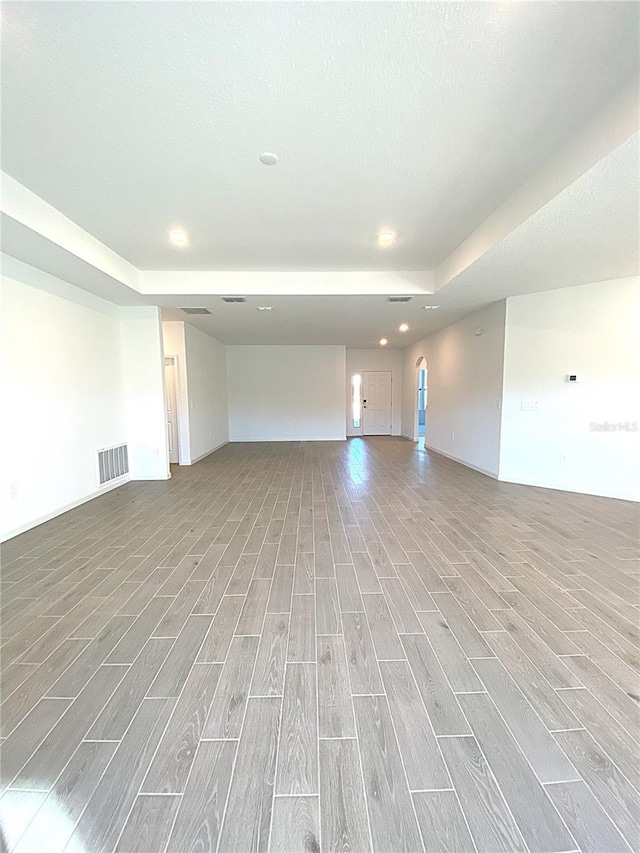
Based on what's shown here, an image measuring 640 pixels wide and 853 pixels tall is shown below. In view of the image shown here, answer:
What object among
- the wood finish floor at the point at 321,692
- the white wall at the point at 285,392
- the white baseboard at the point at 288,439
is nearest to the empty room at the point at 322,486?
the wood finish floor at the point at 321,692

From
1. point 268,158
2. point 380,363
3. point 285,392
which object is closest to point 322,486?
point 268,158

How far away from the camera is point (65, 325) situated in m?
3.98

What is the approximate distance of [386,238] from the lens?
3584 millimetres

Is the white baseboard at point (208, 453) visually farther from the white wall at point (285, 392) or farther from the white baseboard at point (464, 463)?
the white baseboard at point (464, 463)

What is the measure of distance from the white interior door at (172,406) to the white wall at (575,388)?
5.56 metres

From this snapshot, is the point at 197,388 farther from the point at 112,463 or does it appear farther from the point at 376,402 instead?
the point at 376,402

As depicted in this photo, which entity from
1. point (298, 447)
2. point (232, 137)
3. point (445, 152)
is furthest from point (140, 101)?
point (298, 447)

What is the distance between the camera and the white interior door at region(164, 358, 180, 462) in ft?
21.2

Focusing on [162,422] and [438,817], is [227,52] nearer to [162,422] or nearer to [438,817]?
[438,817]

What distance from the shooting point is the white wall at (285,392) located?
30.6 feet

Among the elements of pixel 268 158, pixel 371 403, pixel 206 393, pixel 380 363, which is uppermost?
pixel 268 158

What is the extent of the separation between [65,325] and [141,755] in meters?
4.21

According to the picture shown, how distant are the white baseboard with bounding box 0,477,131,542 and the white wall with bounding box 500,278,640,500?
5573mm

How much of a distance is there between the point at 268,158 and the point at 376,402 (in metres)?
8.78
